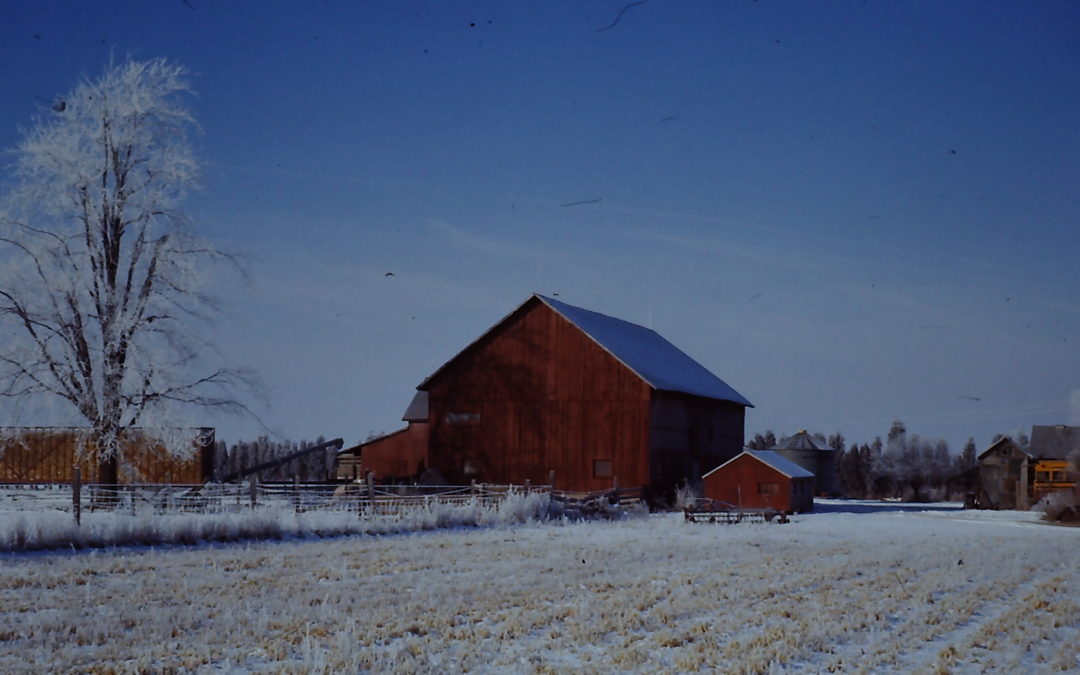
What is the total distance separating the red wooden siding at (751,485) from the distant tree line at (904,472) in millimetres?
29185

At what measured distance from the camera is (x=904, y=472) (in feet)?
259

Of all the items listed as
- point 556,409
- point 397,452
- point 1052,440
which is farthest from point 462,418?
point 1052,440

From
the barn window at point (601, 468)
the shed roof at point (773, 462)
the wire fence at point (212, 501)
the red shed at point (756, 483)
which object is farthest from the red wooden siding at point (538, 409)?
the wire fence at point (212, 501)

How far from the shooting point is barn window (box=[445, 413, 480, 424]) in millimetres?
42281

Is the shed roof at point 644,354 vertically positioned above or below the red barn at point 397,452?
above

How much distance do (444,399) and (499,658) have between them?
3310 centimetres

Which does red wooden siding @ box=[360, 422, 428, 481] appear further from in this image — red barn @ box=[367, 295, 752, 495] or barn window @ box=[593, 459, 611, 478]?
barn window @ box=[593, 459, 611, 478]

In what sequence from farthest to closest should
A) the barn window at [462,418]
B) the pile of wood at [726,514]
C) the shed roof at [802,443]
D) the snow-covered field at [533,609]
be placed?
the shed roof at [802,443]
the barn window at [462,418]
the pile of wood at [726,514]
the snow-covered field at [533,609]

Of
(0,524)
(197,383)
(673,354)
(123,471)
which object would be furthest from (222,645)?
(673,354)

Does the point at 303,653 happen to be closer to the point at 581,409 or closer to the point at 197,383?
the point at 197,383

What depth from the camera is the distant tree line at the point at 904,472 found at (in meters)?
72.5

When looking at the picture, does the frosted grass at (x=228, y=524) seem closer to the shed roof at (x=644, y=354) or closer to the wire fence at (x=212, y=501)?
the wire fence at (x=212, y=501)

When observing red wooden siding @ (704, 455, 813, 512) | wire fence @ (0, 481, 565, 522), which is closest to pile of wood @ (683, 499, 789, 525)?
red wooden siding @ (704, 455, 813, 512)

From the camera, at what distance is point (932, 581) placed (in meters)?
16.4
